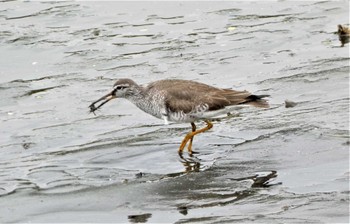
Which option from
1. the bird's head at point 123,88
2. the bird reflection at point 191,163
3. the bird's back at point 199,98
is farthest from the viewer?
the bird's head at point 123,88

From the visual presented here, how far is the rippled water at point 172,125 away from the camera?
9094mm

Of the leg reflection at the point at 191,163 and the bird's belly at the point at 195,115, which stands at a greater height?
the bird's belly at the point at 195,115

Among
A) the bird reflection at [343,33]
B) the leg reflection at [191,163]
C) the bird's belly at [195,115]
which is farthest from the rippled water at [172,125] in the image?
the bird's belly at [195,115]

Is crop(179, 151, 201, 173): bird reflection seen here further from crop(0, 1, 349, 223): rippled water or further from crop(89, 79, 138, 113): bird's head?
crop(89, 79, 138, 113): bird's head

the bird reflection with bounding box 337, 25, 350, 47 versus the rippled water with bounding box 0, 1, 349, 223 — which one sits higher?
the bird reflection with bounding box 337, 25, 350, 47

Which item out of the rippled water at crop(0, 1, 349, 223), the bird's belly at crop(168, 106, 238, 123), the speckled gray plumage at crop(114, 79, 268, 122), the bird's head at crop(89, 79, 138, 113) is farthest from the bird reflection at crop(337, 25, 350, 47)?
the bird's head at crop(89, 79, 138, 113)

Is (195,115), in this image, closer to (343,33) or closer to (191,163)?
(191,163)

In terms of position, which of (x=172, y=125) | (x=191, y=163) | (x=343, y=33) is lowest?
(x=191, y=163)

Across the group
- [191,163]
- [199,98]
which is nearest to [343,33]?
[199,98]

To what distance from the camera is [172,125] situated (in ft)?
40.4

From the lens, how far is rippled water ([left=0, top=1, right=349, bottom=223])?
909cm

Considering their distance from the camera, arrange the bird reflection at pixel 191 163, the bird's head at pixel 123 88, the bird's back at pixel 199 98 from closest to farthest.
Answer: the bird reflection at pixel 191 163 → the bird's back at pixel 199 98 → the bird's head at pixel 123 88

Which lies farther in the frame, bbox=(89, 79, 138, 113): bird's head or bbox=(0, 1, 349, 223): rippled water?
bbox=(89, 79, 138, 113): bird's head

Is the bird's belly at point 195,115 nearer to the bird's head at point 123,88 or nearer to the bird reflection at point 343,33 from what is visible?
the bird's head at point 123,88
